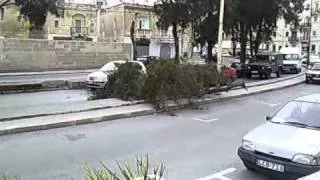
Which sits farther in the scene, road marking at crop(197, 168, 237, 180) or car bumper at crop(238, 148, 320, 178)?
road marking at crop(197, 168, 237, 180)

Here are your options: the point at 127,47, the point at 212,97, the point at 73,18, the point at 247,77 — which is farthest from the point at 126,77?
the point at 73,18

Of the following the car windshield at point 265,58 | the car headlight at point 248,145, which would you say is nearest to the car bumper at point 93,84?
the car headlight at point 248,145

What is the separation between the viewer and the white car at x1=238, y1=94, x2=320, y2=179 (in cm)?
748

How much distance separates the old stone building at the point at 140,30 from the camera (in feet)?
198

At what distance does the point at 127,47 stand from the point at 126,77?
82.4 ft

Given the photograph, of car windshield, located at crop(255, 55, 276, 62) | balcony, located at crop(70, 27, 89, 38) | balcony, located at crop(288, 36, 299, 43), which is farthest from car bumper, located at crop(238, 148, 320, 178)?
balcony, located at crop(288, 36, 299, 43)

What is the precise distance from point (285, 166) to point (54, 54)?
3145cm

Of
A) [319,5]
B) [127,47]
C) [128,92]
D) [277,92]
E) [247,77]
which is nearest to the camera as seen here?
[128,92]

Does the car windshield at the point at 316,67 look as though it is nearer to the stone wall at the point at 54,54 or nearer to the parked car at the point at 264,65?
the parked car at the point at 264,65

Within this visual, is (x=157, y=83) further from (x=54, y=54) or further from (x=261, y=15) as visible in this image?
(x=261, y=15)

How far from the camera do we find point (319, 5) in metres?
102

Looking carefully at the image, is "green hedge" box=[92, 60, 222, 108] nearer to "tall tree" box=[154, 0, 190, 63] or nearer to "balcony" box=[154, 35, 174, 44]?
"tall tree" box=[154, 0, 190, 63]

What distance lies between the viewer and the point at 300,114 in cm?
906

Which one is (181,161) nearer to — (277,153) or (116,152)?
(116,152)
